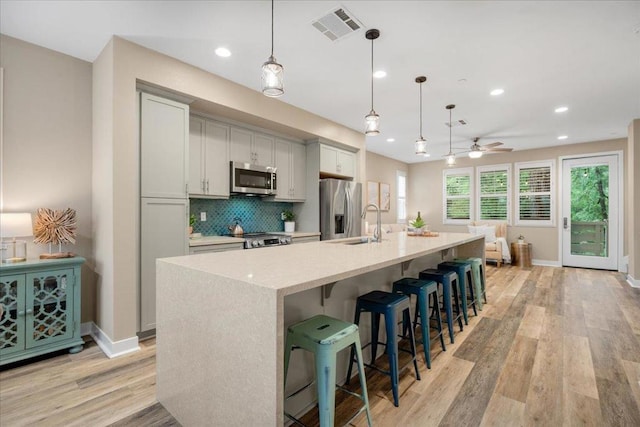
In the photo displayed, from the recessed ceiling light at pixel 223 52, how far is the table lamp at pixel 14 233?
2075 mm

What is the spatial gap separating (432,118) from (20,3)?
4700 mm

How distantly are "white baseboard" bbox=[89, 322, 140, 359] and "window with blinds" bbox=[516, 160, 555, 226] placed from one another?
776 centimetres

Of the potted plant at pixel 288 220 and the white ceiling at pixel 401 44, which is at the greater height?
the white ceiling at pixel 401 44

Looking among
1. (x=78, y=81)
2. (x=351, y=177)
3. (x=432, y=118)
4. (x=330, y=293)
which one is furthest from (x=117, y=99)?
(x=432, y=118)

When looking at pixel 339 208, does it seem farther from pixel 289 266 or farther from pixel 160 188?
pixel 289 266

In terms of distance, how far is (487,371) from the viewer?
7.59 feet

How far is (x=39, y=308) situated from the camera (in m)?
2.51

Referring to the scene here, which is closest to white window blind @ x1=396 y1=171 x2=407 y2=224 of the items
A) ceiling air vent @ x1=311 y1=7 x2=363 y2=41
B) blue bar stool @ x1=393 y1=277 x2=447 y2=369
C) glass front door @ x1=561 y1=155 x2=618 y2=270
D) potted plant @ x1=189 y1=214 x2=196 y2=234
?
glass front door @ x1=561 y1=155 x2=618 y2=270

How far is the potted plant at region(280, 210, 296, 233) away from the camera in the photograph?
4.88m

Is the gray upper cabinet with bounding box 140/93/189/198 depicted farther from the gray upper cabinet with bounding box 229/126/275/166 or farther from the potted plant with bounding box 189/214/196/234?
the gray upper cabinet with bounding box 229/126/275/166

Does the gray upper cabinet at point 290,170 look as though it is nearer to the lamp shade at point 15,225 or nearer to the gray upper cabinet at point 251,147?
the gray upper cabinet at point 251,147

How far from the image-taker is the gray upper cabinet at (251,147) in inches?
156

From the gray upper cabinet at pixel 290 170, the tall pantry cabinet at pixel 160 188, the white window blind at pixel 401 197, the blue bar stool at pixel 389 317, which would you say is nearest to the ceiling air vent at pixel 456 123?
the gray upper cabinet at pixel 290 170

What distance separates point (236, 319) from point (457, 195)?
7.91 meters
